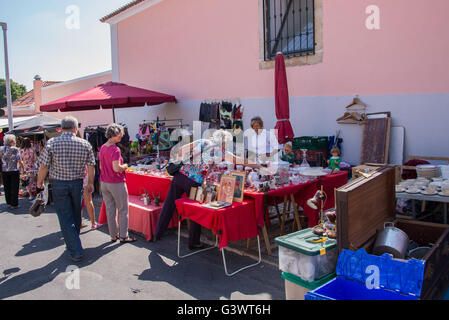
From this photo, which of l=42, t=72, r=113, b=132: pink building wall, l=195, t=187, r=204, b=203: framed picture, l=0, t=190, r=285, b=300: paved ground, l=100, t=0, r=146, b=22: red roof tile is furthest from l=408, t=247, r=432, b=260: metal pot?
l=42, t=72, r=113, b=132: pink building wall

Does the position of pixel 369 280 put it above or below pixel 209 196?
below

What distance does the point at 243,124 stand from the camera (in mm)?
9023

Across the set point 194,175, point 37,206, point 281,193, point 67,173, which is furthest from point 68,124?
point 281,193

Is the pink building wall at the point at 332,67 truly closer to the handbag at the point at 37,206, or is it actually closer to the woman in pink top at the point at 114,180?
the woman in pink top at the point at 114,180

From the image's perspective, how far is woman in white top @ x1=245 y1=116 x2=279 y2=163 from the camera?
563cm

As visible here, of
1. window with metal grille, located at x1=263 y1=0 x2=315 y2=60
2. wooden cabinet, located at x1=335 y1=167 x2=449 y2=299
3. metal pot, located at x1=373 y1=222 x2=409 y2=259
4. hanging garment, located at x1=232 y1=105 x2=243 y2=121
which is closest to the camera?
wooden cabinet, located at x1=335 y1=167 x2=449 y2=299

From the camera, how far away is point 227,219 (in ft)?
12.7

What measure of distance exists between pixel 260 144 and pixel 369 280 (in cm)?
350

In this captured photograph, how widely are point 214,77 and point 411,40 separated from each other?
505cm

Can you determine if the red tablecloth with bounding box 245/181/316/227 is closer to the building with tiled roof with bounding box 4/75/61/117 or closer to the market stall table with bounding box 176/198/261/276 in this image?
the market stall table with bounding box 176/198/261/276

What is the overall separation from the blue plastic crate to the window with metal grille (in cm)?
572

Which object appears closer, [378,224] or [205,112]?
[378,224]

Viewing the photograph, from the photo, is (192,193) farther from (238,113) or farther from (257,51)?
(257,51)

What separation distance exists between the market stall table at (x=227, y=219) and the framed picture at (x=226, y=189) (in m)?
0.11
